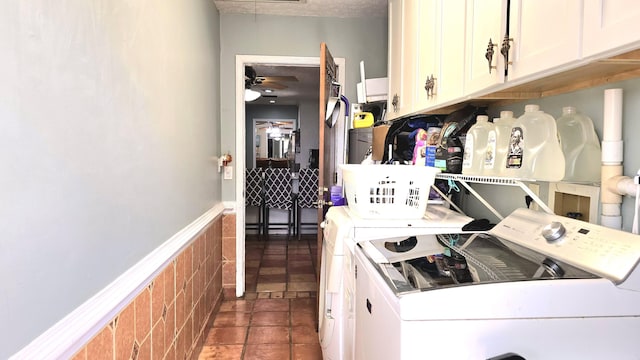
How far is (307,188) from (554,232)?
444 centimetres

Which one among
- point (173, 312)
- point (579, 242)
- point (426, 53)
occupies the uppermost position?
point (426, 53)

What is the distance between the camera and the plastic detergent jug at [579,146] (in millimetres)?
1233

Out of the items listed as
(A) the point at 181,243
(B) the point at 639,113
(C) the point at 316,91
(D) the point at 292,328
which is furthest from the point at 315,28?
(C) the point at 316,91

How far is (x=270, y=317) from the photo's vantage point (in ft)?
9.80

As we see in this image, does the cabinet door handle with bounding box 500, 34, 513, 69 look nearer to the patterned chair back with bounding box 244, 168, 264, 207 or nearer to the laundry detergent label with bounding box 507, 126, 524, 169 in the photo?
the laundry detergent label with bounding box 507, 126, 524, 169

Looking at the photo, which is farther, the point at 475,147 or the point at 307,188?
the point at 307,188

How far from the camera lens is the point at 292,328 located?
2812 mm

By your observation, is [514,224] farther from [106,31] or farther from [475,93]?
[106,31]

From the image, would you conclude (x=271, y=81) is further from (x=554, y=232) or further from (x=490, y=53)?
(x=554, y=232)

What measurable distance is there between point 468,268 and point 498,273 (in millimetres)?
84

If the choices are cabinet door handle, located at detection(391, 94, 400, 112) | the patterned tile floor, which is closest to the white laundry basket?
cabinet door handle, located at detection(391, 94, 400, 112)

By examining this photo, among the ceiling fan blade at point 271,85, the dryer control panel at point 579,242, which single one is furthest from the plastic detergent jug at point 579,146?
the ceiling fan blade at point 271,85

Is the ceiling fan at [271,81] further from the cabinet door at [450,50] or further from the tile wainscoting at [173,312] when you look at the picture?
the cabinet door at [450,50]

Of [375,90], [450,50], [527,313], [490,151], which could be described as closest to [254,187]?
[375,90]
